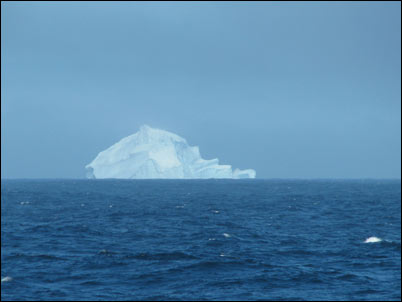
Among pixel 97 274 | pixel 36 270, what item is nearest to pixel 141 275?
pixel 97 274

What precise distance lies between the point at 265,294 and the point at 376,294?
6.57 metres

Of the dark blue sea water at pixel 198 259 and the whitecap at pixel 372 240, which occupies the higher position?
the whitecap at pixel 372 240

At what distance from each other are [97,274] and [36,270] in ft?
15.1

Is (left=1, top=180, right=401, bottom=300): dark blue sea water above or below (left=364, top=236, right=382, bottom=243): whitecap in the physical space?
below

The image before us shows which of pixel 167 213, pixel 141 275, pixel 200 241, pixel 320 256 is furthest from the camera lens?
pixel 167 213

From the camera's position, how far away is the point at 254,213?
255ft

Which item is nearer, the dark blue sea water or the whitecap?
the dark blue sea water

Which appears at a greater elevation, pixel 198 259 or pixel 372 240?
pixel 372 240

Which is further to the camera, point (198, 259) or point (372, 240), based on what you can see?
point (372, 240)

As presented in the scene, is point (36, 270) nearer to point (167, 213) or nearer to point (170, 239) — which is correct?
point (170, 239)

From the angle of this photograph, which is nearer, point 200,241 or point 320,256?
point 320,256

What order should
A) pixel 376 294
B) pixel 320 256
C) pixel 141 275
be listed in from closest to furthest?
pixel 376 294 → pixel 141 275 → pixel 320 256

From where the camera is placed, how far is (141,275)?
3347cm

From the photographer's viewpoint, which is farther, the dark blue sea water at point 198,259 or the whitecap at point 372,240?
the whitecap at point 372,240
